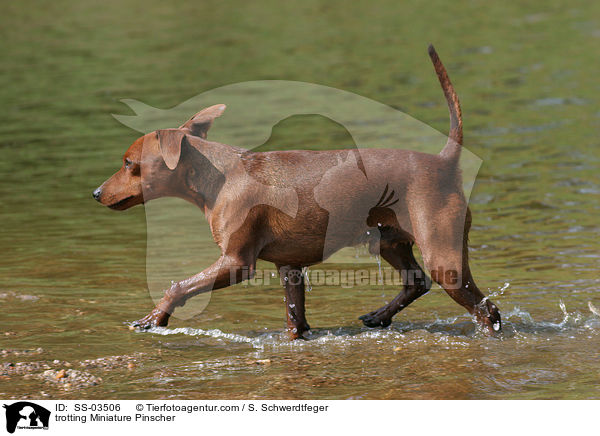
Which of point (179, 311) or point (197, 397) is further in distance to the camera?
point (179, 311)

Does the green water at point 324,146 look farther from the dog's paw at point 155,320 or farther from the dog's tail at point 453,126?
the dog's tail at point 453,126

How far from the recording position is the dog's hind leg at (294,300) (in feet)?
25.1

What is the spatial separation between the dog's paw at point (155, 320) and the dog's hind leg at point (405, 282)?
1.70 metres

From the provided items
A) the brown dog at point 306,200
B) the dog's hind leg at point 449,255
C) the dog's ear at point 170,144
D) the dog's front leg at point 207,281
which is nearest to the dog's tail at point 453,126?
the brown dog at point 306,200

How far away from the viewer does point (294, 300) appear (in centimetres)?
769

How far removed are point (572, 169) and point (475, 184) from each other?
1437 millimetres

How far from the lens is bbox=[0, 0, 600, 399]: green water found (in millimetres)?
6832

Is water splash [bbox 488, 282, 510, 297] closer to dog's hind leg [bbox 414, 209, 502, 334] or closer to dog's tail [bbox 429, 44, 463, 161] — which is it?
dog's hind leg [bbox 414, 209, 502, 334]

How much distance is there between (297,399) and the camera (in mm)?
6254

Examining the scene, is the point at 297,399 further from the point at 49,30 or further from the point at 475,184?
the point at 49,30

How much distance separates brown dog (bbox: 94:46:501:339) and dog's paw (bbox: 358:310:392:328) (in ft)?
2.23

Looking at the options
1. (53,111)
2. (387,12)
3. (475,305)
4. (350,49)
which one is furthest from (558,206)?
(387,12)

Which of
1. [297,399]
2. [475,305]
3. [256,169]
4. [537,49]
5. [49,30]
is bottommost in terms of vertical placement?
[297,399]
